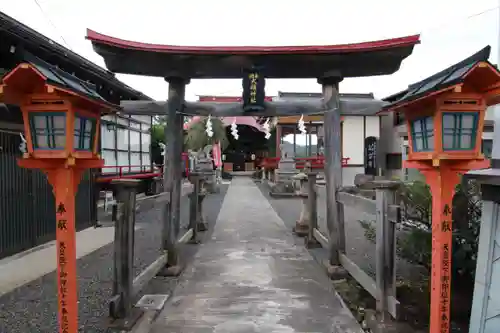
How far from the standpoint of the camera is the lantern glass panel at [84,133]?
2900 millimetres

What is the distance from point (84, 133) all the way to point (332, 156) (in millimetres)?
4235

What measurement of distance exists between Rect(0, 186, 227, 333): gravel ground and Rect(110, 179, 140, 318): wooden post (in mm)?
273

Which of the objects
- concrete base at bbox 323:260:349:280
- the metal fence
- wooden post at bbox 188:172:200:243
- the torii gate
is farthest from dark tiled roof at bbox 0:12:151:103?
concrete base at bbox 323:260:349:280

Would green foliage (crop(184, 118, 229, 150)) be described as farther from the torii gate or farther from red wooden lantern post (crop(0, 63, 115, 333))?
red wooden lantern post (crop(0, 63, 115, 333))

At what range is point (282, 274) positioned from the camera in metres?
6.07

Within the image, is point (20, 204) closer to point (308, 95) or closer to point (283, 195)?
point (283, 195)

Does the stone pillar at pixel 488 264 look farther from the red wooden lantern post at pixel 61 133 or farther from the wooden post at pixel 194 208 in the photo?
the wooden post at pixel 194 208

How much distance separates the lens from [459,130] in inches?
113

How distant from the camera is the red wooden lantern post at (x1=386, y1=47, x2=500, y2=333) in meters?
2.78

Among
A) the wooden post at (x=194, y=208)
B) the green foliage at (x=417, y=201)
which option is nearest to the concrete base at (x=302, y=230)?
the wooden post at (x=194, y=208)

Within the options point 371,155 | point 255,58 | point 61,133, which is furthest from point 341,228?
point 371,155

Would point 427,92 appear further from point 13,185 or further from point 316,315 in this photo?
point 13,185

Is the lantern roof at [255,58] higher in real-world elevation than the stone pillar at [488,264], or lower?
higher

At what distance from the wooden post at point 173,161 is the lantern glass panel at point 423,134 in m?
4.10
